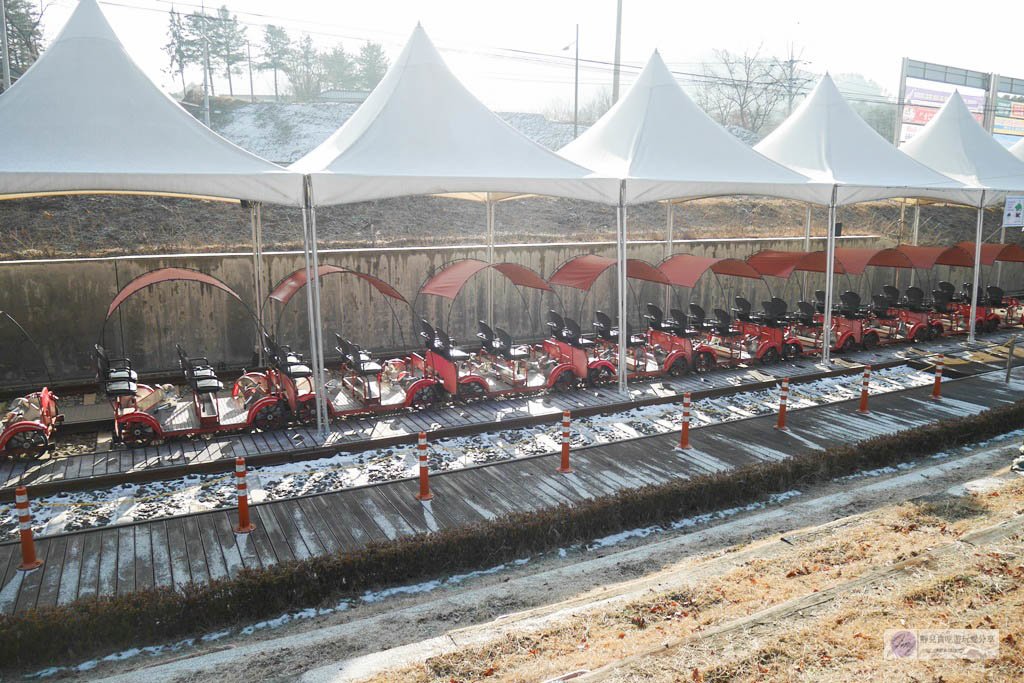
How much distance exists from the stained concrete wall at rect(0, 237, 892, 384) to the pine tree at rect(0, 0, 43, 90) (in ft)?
78.8

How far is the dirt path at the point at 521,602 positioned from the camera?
543cm

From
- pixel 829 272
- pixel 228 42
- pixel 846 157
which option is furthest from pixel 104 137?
pixel 228 42

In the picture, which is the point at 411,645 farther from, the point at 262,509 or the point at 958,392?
the point at 958,392

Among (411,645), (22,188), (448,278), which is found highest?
(22,188)

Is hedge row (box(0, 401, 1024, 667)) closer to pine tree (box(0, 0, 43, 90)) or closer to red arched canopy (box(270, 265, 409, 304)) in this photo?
red arched canopy (box(270, 265, 409, 304))

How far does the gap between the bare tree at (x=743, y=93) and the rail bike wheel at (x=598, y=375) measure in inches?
1669

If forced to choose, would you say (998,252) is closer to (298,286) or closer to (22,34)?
(298,286)

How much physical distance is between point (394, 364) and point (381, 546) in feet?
23.6

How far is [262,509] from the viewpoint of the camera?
26.9ft

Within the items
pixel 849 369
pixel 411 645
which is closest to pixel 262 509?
pixel 411 645

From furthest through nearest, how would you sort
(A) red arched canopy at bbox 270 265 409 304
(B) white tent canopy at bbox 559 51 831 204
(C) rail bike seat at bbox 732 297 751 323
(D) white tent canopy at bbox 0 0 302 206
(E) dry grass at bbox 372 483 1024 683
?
(C) rail bike seat at bbox 732 297 751 323, (B) white tent canopy at bbox 559 51 831 204, (A) red arched canopy at bbox 270 265 409 304, (D) white tent canopy at bbox 0 0 302 206, (E) dry grass at bbox 372 483 1024 683

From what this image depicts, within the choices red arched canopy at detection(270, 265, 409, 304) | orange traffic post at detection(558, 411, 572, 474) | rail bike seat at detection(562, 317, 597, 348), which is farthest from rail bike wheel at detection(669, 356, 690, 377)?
red arched canopy at detection(270, 265, 409, 304)

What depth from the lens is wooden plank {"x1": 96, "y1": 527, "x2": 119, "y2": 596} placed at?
21.5 ft

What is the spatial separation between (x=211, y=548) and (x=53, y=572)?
55.7 inches
